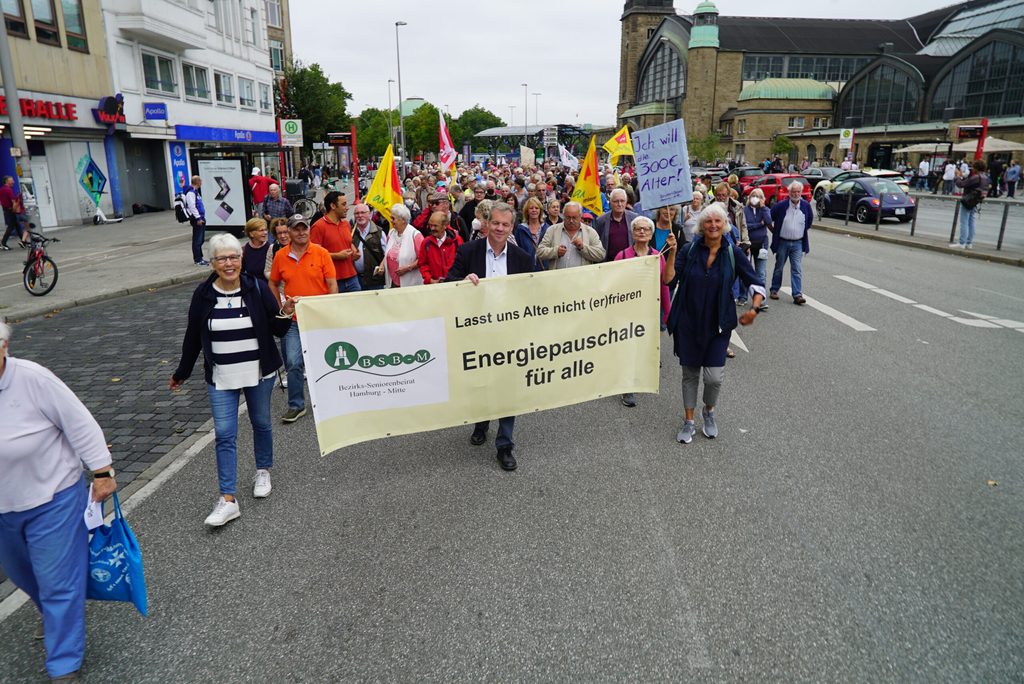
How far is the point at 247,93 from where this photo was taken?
41.0m

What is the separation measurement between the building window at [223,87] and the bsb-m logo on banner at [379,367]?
120 feet

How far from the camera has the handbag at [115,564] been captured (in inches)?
134

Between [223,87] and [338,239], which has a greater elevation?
[223,87]

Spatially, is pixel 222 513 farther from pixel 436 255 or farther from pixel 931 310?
pixel 931 310

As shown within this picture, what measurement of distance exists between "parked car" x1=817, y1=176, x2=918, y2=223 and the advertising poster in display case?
808 inches

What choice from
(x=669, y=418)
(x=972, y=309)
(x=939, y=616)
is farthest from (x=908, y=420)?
(x=972, y=309)

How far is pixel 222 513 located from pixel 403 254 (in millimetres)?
3548

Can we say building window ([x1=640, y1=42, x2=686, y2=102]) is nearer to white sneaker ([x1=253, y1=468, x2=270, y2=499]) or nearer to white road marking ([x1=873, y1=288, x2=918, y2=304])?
white road marking ([x1=873, y1=288, x2=918, y2=304])

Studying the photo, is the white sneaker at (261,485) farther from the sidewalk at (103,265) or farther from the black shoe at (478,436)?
the sidewalk at (103,265)

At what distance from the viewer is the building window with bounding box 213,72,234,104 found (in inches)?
1457

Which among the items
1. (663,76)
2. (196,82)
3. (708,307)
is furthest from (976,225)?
(663,76)

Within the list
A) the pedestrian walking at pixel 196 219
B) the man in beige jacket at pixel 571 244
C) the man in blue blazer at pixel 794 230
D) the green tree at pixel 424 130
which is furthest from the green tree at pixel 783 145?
the man in beige jacket at pixel 571 244

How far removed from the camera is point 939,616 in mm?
3652

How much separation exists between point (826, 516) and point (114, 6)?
31.5 m
